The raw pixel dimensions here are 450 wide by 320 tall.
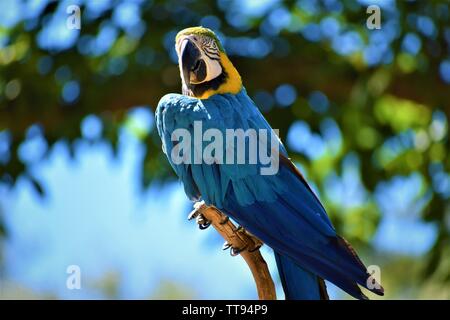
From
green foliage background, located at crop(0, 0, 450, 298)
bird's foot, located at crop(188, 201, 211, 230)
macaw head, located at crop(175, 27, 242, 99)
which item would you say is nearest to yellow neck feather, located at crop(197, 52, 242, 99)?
macaw head, located at crop(175, 27, 242, 99)

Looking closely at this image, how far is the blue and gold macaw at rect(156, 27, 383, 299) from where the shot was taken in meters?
1.72

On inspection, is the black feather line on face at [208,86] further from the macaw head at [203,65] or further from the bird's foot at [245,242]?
the bird's foot at [245,242]

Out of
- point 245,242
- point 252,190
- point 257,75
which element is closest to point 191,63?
point 252,190

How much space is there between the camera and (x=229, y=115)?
1.91 metres

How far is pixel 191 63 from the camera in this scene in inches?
75.0

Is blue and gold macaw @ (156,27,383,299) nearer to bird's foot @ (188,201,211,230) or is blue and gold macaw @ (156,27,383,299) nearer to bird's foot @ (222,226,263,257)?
bird's foot @ (188,201,211,230)

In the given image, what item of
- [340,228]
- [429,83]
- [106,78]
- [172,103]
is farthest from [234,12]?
[172,103]

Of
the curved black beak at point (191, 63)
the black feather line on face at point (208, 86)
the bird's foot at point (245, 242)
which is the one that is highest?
the curved black beak at point (191, 63)

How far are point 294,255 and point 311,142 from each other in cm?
243

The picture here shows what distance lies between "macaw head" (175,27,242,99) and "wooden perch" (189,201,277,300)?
1.00 ft

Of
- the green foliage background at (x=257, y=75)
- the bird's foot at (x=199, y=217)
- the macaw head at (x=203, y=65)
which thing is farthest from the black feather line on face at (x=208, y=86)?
the green foliage background at (x=257, y=75)

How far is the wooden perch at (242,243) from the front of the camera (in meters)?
1.97

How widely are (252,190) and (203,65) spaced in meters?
0.35

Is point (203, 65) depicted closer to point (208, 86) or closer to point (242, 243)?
point (208, 86)
